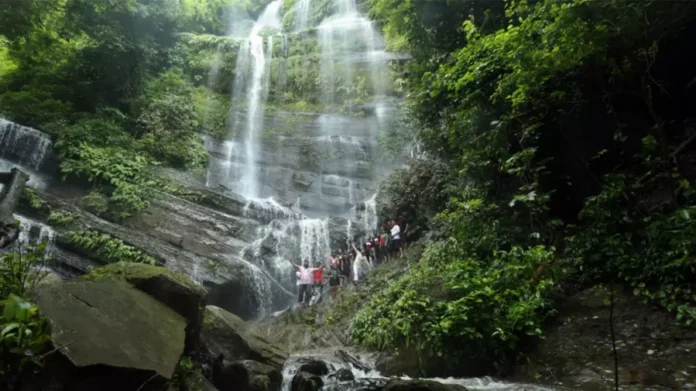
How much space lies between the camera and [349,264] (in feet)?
47.6

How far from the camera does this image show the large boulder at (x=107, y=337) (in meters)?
3.57

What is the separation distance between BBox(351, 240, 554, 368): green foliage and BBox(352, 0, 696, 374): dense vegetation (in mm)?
22

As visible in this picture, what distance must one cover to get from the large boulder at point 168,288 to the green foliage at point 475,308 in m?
3.36

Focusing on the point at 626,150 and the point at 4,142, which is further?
the point at 4,142

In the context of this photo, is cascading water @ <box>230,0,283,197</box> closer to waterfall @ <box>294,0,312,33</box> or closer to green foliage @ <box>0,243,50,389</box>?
waterfall @ <box>294,0,312,33</box>

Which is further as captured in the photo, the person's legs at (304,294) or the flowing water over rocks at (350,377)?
the person's legs at (304,294)

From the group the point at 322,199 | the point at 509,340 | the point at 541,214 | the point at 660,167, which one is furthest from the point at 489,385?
the point at 322,199

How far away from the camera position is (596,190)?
8758 mm

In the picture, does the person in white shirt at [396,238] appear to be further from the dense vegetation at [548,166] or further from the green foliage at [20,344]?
the green foliage at [20,344]

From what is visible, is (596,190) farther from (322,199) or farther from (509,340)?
(322,199)

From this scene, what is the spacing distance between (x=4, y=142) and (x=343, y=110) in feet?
46.9

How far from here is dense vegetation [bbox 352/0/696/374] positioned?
20.7 ft

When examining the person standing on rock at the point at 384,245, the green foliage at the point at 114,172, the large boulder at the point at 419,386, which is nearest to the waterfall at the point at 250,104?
the green foliage at the point at 114,172

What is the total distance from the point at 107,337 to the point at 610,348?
5743 mm
